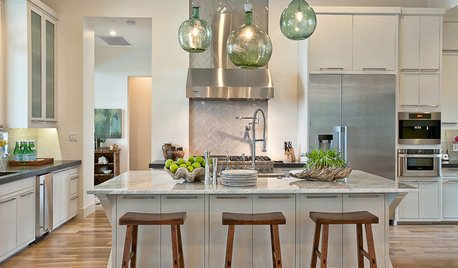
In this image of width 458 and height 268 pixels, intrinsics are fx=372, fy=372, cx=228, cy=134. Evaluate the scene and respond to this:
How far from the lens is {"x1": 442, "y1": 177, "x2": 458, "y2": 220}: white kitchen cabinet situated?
501 cm

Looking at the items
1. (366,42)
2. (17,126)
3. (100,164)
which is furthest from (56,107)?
(366,42)

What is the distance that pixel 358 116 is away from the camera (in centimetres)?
484

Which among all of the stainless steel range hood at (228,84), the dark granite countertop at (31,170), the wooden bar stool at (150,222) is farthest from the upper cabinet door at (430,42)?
the dark granite countertop at (31,170)

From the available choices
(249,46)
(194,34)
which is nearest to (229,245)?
(249,46)

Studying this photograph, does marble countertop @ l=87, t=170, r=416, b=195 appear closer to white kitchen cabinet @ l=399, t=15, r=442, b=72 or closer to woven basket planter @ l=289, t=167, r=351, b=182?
woven basket planter @ l=289, t=167, r=351, b=182

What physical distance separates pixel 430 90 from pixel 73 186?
503 cm

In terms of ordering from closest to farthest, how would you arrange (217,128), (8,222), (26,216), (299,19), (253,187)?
(299,19) → (253,187) → (8,222) → (26,216) → (217,128)

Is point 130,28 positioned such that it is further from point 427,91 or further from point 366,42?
point 427,91

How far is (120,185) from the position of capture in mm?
2809

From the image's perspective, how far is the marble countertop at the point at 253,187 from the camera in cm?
260

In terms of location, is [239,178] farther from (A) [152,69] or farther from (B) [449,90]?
(B) [449,90]

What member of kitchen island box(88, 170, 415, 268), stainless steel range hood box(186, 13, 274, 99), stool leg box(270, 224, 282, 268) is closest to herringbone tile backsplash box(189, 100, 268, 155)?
stainless steel range hood box(186, 13, 274, 99)

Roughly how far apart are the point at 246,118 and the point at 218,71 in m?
0.78

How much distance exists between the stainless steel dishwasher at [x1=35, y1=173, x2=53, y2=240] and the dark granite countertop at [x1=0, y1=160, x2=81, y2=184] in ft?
0.27
